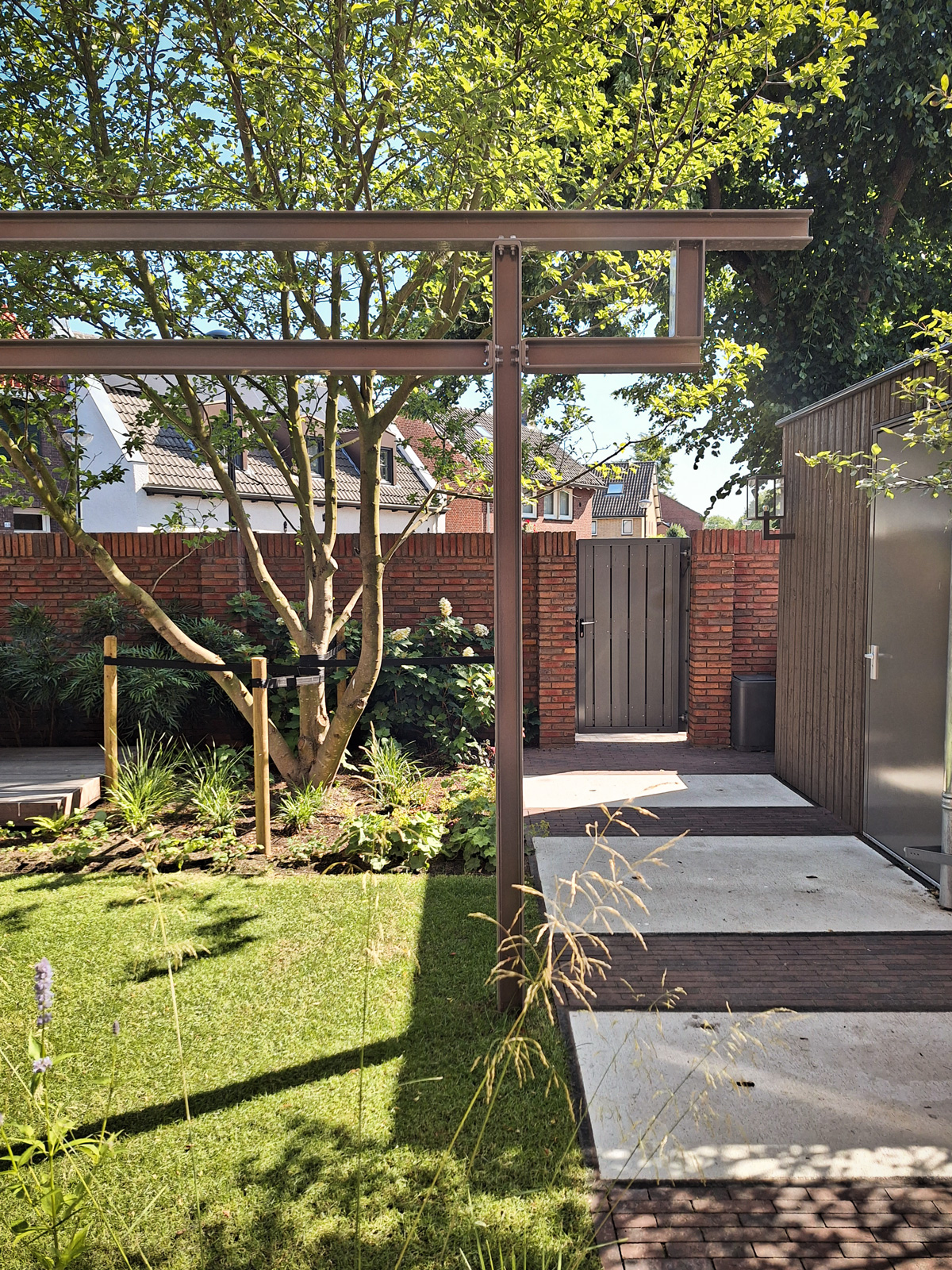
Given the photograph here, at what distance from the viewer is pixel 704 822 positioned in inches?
239

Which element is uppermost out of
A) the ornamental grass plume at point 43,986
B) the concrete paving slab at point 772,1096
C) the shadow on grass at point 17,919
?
the ornamental grass plume at point 43,986

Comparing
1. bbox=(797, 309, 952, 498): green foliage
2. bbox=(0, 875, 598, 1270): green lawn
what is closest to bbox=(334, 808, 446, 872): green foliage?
bbox=(0, 875, 598, 1270): green lawn

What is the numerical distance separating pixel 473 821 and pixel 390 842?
1.86 ft

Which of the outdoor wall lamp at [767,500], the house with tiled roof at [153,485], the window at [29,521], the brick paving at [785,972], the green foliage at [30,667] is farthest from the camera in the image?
the window at [29,521]

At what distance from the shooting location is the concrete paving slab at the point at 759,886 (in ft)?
14.2

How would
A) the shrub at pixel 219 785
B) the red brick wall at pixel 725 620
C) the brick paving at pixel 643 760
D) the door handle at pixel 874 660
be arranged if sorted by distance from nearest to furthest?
the door handle at pixel 874 660
the shrub at pixel 219 785
the brick paving at pixel 643 760
the red brick wall at pixel 725 620

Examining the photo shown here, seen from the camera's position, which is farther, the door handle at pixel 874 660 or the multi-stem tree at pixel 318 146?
the door handle at pixel 874 660

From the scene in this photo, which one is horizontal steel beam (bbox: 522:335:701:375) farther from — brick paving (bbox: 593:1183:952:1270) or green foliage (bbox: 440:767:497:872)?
brick paving (bbox: 593:1183:952:1270)

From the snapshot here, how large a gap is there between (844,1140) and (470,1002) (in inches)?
56.7

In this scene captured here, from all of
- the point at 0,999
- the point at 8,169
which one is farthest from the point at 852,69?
the point at 0,999

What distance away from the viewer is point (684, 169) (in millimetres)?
6020

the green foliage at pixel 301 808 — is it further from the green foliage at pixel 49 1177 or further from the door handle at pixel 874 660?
the door handle at pixel 874 660

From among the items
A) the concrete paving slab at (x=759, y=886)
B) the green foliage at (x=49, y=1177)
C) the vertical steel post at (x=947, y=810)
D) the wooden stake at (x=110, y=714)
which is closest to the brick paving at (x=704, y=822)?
the concrete paving slab at (x=759, y=886)

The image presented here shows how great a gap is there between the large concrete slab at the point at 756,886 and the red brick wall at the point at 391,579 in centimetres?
313
